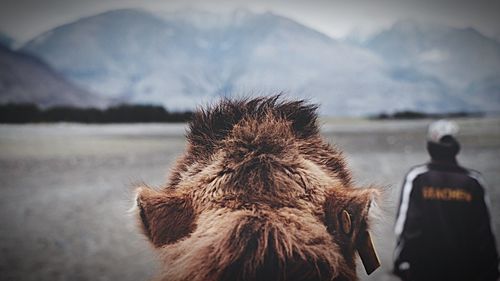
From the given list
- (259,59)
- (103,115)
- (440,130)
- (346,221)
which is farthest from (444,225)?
(103,115)

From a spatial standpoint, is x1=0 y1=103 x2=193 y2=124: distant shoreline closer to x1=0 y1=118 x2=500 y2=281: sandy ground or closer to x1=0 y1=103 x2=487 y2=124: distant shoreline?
x1=0 y1=103 x2=487 y2=124: distant shoreline

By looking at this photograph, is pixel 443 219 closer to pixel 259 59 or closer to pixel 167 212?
pixel 259 59

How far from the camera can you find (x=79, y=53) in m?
1.50

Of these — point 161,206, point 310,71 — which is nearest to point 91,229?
point 310,71

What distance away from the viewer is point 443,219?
1.16m

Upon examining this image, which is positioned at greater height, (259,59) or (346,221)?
(259,59)

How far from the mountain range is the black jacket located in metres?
0.29

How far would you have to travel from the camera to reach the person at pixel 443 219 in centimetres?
113

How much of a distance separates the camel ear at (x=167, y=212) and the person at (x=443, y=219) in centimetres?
85

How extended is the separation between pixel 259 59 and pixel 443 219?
674 millimetres

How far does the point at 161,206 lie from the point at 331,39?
77 cm

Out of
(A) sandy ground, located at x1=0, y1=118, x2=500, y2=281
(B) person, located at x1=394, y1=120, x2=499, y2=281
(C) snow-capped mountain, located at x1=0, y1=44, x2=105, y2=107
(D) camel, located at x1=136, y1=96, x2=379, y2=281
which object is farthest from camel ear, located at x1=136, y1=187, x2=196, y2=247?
(A) sandy ground, located at x1=0, y1=118, x2=500, y2=281

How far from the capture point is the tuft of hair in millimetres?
549

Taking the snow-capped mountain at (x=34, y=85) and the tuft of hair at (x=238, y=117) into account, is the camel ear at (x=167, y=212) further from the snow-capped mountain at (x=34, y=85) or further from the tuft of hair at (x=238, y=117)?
the snow-capped mountain at (x=34, y=85)
